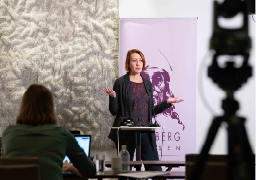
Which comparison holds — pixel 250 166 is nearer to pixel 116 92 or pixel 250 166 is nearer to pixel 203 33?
pixel 116 92

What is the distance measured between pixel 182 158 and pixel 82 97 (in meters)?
1.69

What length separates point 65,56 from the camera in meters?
5.21

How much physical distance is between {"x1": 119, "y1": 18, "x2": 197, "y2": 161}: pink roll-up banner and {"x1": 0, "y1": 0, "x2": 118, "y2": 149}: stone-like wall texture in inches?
13.4

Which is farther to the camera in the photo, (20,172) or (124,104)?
(124,104)

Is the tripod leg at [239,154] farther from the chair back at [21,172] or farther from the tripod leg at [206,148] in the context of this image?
the chair back at [21,172]

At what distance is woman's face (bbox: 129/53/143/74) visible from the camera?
441 cm

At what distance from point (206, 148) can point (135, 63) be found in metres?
3.53

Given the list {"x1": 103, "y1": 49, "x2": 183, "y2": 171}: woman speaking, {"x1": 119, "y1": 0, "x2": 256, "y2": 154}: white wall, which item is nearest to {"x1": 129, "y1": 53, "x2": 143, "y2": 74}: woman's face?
{"x1": 103, "y1": 49, "x2": 183, "y2": 171}: woman speaking

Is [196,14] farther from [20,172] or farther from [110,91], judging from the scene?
[20,172]

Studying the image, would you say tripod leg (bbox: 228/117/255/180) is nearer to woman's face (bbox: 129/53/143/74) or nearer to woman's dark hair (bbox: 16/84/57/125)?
woman's dark hair (bbox: 16/84/57/125)

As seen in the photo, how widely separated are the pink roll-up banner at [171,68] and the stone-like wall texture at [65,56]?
0.34 meters

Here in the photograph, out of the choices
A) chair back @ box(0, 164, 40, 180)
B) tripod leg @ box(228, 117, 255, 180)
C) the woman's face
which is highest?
the woman's face

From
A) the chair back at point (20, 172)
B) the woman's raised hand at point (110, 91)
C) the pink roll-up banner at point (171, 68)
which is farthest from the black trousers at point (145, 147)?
the chair back at point (20, 172)

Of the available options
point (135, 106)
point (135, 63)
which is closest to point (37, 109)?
point (135, 106)
